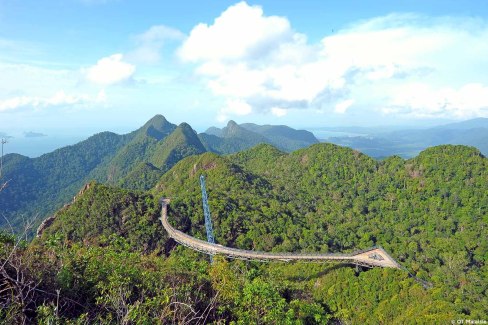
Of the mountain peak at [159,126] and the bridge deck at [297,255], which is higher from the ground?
the mountain peak at [159,126]

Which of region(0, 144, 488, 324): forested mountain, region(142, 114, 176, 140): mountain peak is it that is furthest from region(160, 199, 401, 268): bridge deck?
region(142, 114, 176, 140): mountain peak

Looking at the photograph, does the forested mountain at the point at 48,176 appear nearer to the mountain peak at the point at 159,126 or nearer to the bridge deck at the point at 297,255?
the mountain peak at the point at 159,126

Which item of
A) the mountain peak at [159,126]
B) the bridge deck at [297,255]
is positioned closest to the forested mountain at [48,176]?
the mountain peak at [159,126]

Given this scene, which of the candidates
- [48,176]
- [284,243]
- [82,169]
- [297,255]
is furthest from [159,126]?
[297,255]

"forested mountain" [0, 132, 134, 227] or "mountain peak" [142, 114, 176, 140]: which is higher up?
"mountain peak" [142, 114, 176, 140]

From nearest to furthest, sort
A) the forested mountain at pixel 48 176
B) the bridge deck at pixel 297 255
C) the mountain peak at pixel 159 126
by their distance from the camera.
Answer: the bridge deck at pixel 297 255 → the forested mountain at pixel 48 176 → the mountain peak at pixel 159 126

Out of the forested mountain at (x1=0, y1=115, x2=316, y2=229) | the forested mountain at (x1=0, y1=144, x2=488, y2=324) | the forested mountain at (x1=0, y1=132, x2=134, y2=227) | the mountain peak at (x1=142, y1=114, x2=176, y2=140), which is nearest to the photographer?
the forested mountain at (x1=0, y1=144, x2=488, y2=324)

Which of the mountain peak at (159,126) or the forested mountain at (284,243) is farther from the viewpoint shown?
the mountain peak at (159,126)

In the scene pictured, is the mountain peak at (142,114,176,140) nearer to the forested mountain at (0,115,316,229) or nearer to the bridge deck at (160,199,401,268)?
the forested mountain at (0,115,316,229)

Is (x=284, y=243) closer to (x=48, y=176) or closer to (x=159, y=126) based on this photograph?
(x=48, y=176)
